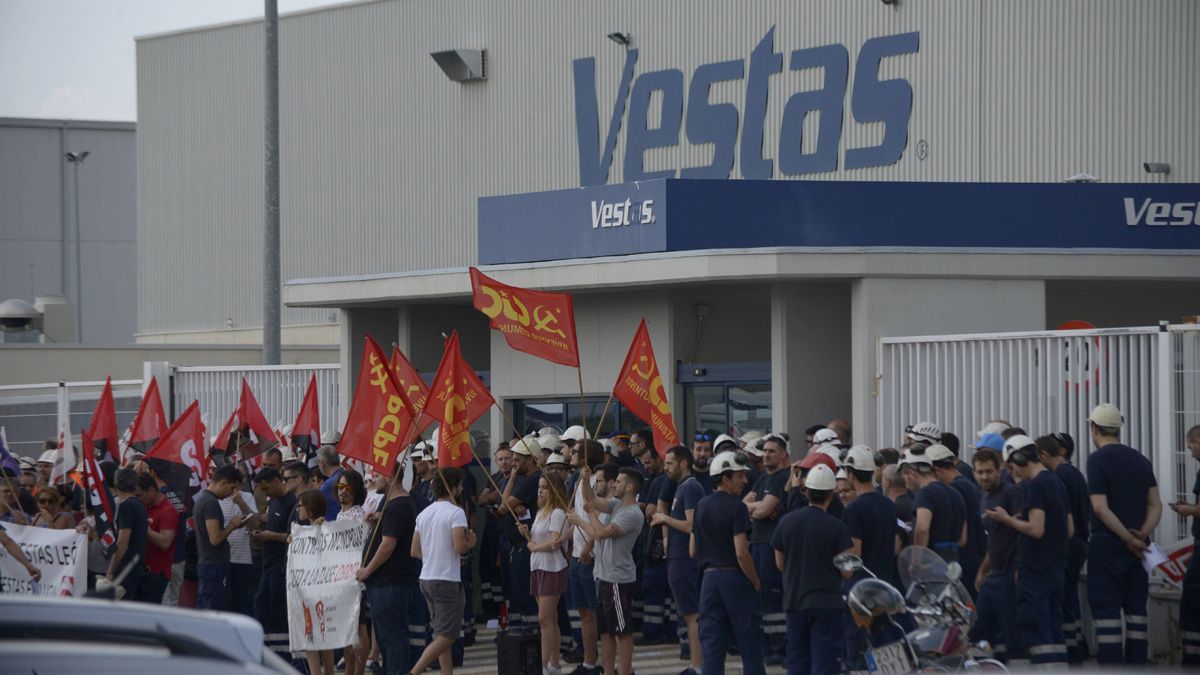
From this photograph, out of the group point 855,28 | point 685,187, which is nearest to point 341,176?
point 855,28

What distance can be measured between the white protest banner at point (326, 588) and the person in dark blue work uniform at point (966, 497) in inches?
183

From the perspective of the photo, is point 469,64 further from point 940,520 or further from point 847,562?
point 847,562

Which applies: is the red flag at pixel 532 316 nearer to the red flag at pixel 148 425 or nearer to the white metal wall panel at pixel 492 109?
the red flag at pixel 148 425

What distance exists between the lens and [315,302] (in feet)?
75.7

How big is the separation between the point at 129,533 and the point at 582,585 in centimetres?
373

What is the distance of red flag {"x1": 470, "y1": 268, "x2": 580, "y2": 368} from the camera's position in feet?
50.6

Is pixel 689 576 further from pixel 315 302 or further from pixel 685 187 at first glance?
pixel 315 302

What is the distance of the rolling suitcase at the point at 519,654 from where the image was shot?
→ 14.6m

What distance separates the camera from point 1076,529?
45.4ft

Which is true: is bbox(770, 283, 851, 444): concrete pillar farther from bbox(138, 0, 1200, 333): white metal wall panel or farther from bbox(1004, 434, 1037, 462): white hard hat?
bbox(138, 0, 1200, 333): white metal wall panel

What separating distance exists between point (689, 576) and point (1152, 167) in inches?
526

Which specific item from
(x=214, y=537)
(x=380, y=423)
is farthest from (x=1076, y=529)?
(x=214, y=537)

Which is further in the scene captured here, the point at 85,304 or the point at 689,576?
the point at 85,304

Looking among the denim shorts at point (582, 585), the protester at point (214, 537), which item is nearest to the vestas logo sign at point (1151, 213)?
the denim shorts at point (582, 585)
